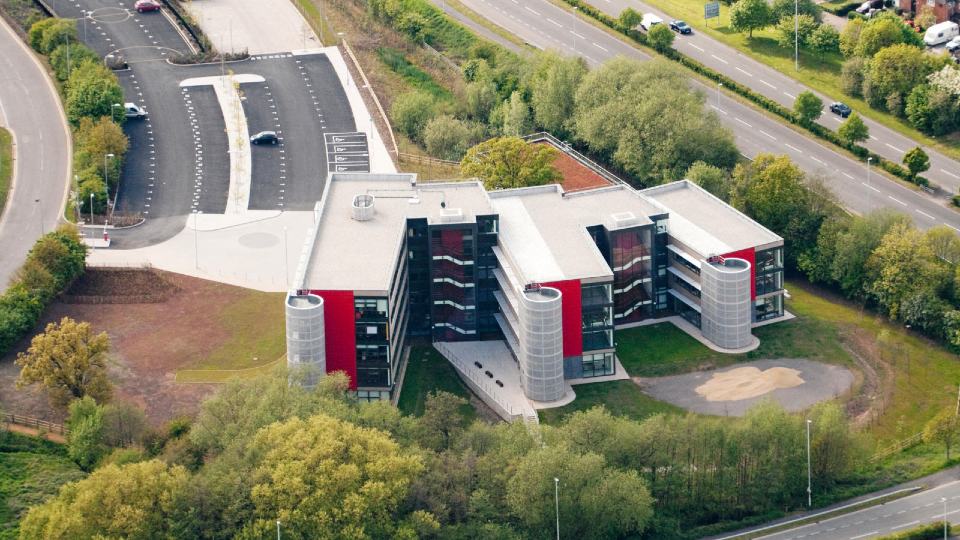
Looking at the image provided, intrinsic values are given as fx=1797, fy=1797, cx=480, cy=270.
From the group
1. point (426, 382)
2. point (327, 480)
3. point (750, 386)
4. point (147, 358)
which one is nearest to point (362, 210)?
point (426, 382)

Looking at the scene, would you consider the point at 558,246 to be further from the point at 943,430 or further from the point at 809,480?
the point at 943,430

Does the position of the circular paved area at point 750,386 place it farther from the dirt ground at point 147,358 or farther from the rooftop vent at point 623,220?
the dirt ground at point 147,358

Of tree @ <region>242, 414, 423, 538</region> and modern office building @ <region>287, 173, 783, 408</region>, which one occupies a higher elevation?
modern office building @ <region>287, 173, 783, 408</region>

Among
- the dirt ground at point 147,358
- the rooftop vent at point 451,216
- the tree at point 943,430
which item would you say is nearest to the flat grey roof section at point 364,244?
the rooftop vent at point 451,216

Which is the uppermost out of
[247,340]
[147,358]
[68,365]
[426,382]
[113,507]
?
[68,365]

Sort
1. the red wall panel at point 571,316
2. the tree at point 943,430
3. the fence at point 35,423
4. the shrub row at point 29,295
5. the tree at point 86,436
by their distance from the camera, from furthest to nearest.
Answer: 1. the shrub row at point 29,295
2. the red wall panel at point 571,316
3. the fence at point 35,423
4. the tree at point 943,430
5. the tree at point 86,436

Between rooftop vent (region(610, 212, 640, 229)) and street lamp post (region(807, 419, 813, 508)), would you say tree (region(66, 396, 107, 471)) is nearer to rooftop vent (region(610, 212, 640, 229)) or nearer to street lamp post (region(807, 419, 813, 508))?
rooftop vent (region(610, 212, 640, 229))

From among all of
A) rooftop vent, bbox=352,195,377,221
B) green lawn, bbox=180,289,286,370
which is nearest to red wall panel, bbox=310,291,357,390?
green lawn, bbox=180,289,286,370
